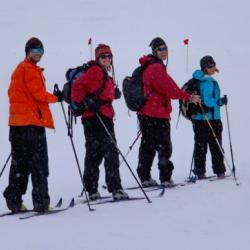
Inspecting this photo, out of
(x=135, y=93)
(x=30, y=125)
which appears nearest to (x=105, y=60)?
(x=135, y=93)

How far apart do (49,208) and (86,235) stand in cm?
177

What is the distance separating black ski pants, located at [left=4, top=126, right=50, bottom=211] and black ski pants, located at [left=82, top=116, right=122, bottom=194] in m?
0.89

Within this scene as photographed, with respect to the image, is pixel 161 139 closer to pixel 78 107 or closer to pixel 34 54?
pixel 78 107

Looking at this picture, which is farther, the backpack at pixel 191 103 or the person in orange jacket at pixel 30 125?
the backpack at pixel 191 103

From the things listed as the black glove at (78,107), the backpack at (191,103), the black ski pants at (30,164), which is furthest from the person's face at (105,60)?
the backpack at (191,103)

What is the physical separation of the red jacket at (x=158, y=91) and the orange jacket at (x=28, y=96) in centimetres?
190

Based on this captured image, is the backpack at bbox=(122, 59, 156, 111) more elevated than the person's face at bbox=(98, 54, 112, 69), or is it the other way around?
the person's face at bbox=(98, 54, 112, 69)

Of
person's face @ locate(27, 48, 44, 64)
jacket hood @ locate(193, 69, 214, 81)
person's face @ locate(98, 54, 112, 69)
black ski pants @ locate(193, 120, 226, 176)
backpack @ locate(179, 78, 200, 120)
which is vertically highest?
person's face @ locate(27, 48, 44, 64)

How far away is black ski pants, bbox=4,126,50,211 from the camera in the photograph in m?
7.57

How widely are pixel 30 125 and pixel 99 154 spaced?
4.17ft

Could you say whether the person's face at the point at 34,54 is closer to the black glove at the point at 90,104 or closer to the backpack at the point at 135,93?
the black glove at the point at 90,104

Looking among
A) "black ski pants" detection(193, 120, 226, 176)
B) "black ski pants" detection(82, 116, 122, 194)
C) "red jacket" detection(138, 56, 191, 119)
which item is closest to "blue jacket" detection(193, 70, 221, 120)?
"black ski pants" detection(193, 120, 226, 176)

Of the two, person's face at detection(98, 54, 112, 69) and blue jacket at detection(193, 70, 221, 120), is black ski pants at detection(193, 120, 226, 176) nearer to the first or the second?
blue jacket at detection(193, 70, 221, 120)

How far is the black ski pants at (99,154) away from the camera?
8258 millimetres
